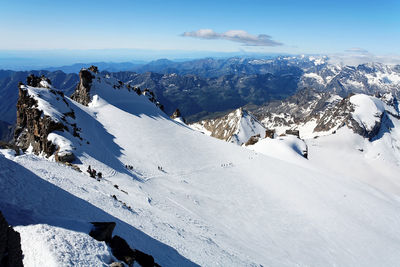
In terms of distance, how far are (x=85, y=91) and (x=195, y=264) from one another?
7066 centimetres

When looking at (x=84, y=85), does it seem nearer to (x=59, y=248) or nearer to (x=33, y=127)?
(x=33, y=127)

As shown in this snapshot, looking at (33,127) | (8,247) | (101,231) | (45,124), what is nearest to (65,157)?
(45,124)

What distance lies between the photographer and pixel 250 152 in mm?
58062

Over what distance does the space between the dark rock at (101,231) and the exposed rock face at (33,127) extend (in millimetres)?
26362

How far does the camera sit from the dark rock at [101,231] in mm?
12683

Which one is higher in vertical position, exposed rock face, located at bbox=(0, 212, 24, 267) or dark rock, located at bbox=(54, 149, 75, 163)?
exposed rock face, located at bbox=(0, 212, 24, 267)

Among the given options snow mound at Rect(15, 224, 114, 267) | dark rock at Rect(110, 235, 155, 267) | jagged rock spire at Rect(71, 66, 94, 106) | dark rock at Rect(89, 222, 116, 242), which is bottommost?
dark rock at Rect(110, 235, 155, 267)

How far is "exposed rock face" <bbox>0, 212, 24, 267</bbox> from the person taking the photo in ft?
28.4

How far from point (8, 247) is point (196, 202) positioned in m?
25.7

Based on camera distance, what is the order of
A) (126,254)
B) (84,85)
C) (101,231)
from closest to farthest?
(126,254), (101,231), (84,85)

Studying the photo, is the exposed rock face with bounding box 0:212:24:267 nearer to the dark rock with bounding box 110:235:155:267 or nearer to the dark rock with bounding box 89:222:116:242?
the dark rock with bounding box 89:222:116:242

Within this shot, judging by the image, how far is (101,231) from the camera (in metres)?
13.0

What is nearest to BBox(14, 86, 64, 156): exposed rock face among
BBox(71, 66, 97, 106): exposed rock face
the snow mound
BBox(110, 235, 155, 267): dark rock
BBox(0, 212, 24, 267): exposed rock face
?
BBox(71, 66, 97, 106): exposed rock face

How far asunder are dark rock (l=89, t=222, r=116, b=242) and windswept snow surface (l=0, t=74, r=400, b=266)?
0.67 meters
